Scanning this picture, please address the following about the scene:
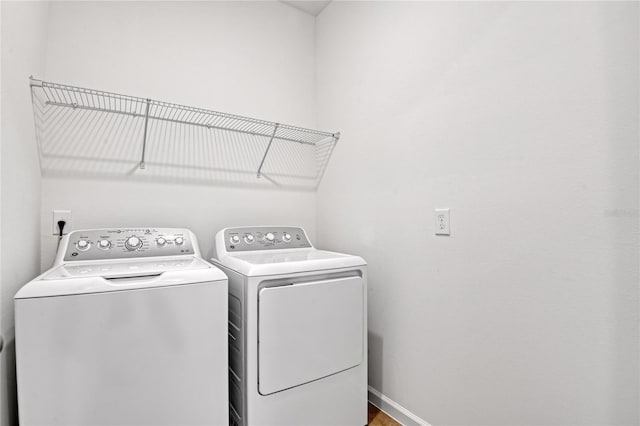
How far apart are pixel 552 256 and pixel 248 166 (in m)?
1.77

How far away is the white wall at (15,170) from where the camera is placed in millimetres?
998

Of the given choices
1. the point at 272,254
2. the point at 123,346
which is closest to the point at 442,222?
the point at 272,254

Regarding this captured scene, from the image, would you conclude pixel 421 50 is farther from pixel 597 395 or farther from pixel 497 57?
pixel 597 395

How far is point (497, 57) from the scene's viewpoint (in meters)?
1.26

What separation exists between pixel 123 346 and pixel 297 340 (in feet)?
2.19

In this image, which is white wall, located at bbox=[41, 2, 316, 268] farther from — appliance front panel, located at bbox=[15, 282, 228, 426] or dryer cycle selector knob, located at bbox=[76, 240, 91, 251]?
appliance front panel, located at bbox=[15, 282, 228, 426]

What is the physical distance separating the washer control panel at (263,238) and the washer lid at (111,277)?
14.9 inches

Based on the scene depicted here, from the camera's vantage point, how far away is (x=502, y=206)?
49.0 inches

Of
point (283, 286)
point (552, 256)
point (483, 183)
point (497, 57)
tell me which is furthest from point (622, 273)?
point (283, 286)

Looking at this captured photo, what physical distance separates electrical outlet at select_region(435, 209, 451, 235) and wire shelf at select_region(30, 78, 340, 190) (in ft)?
3.29

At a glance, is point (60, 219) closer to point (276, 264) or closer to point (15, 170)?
point (15, 170)

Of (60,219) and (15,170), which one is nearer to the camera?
(15,170)

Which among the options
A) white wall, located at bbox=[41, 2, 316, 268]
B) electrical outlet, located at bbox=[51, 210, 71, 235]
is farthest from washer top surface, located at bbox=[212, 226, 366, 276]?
electrical outlet, located at bbox=[51, 210, 71, 235]

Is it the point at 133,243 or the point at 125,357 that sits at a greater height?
the point at 133,243
